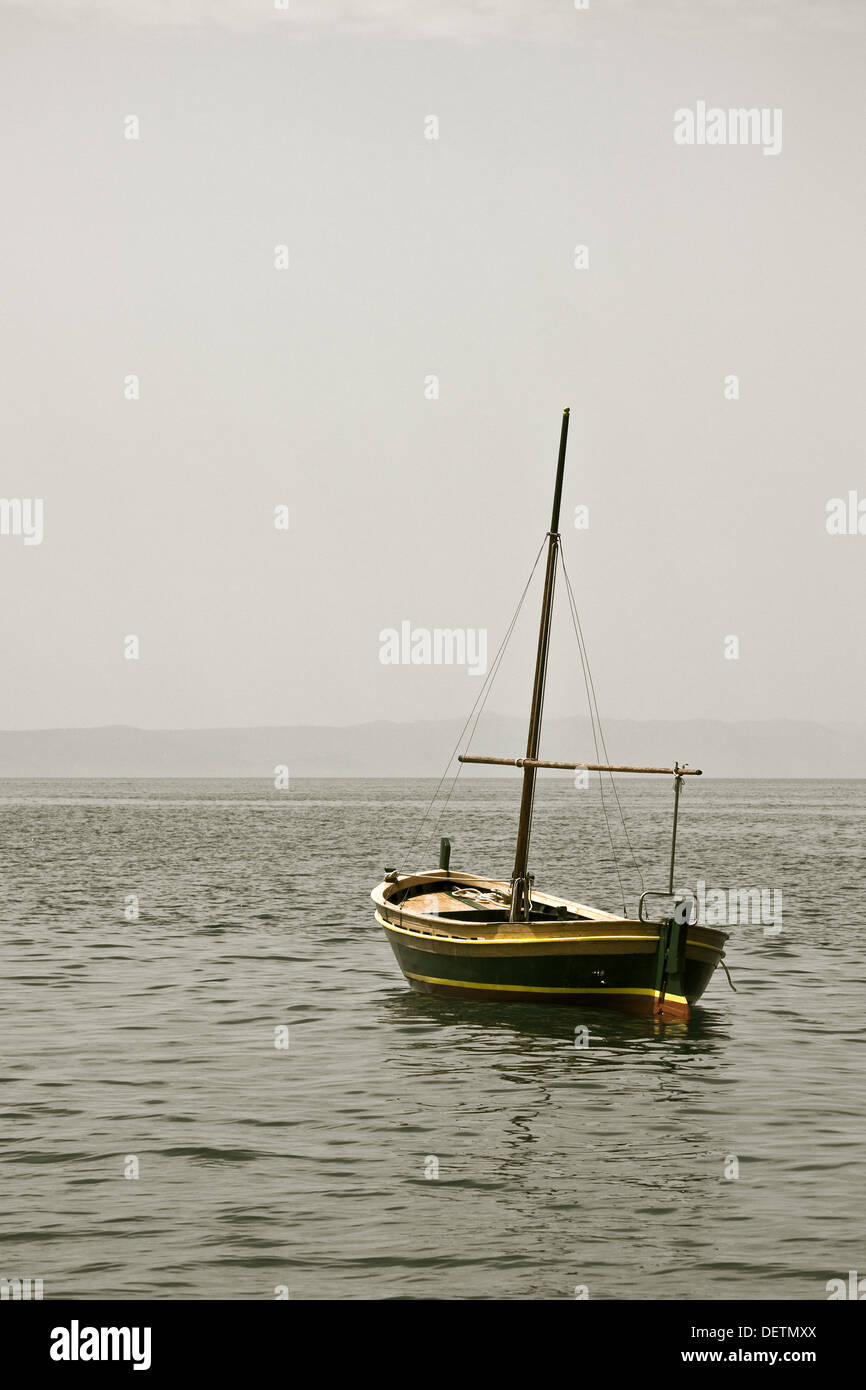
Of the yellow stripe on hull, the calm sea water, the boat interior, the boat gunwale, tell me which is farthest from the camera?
the boat interior

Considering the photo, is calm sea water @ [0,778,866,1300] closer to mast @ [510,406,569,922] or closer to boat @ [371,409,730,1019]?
→ boat @ [371,409,730,1019]

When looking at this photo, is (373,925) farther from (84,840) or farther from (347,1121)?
(84,840)

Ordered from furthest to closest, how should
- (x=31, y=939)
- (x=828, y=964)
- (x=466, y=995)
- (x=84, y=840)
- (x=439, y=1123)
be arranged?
(x=84, y=840) → (x=31, y=939) → (x=828, y=964) → (x=466, y=995) → (x=439, y=1123)

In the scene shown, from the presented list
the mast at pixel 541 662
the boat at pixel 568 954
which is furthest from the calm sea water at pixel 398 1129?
the mast at pixel 541 662

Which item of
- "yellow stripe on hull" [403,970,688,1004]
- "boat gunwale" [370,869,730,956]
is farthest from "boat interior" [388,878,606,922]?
"yellow stripe on hull" [403,970,688,1004]

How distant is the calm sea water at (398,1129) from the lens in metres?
13.9

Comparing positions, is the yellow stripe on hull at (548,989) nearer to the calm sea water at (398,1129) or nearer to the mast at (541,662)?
the calm sea water at (398,1129)

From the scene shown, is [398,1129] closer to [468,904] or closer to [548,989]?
[548,989]

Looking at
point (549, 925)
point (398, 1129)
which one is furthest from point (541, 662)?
point (398, 1129)

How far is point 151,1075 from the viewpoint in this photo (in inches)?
869

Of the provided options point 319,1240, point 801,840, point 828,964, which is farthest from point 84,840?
point 319,1240

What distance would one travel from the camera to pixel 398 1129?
18.8 m

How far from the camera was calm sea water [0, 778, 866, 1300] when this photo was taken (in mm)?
13906
